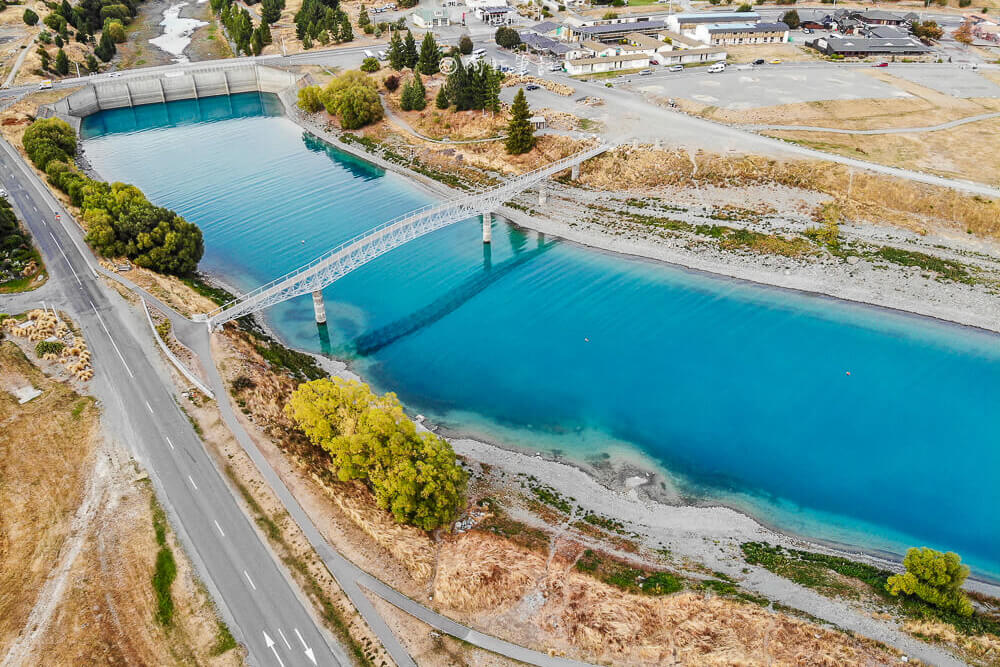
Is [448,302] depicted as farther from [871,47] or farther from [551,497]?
[871,47]

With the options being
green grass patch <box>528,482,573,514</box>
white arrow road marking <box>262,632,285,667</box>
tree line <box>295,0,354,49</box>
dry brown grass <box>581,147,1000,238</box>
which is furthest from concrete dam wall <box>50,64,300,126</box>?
white arrow road marking <box>262,632,285,667</box>

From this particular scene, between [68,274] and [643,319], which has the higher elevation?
[68,274]

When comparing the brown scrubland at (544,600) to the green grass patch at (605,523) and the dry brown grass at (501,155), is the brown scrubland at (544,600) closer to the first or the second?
the green grass patch at (605,523)

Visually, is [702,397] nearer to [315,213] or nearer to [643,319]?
[643,319]

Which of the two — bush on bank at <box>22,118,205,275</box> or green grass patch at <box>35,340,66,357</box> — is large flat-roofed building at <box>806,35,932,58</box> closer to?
bush on bank at <box>22,118,205,275</box>

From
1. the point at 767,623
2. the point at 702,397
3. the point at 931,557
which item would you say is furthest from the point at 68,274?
the point at 931,557

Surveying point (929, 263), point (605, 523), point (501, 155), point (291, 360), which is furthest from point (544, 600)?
point (501, 155)
